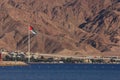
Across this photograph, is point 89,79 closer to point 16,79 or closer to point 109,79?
point 109,79

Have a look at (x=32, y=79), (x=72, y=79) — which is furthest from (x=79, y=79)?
(x=32, y=79)

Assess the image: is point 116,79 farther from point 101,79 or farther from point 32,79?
point 32,79

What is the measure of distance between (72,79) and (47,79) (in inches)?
235

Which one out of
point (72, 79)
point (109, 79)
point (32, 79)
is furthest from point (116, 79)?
point (32, 79)

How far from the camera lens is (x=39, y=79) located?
134 metres

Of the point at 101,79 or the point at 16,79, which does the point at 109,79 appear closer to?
the point at 101,79

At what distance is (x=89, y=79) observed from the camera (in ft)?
443

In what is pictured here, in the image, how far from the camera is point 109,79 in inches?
5256

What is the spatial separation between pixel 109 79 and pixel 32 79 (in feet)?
59.4

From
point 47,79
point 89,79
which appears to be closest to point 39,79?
point 47,79

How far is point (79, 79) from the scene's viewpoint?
5295 inches

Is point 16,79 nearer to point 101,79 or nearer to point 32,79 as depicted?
point 32,79

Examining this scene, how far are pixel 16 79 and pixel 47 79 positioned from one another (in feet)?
26.0

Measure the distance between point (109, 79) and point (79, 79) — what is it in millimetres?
7094
